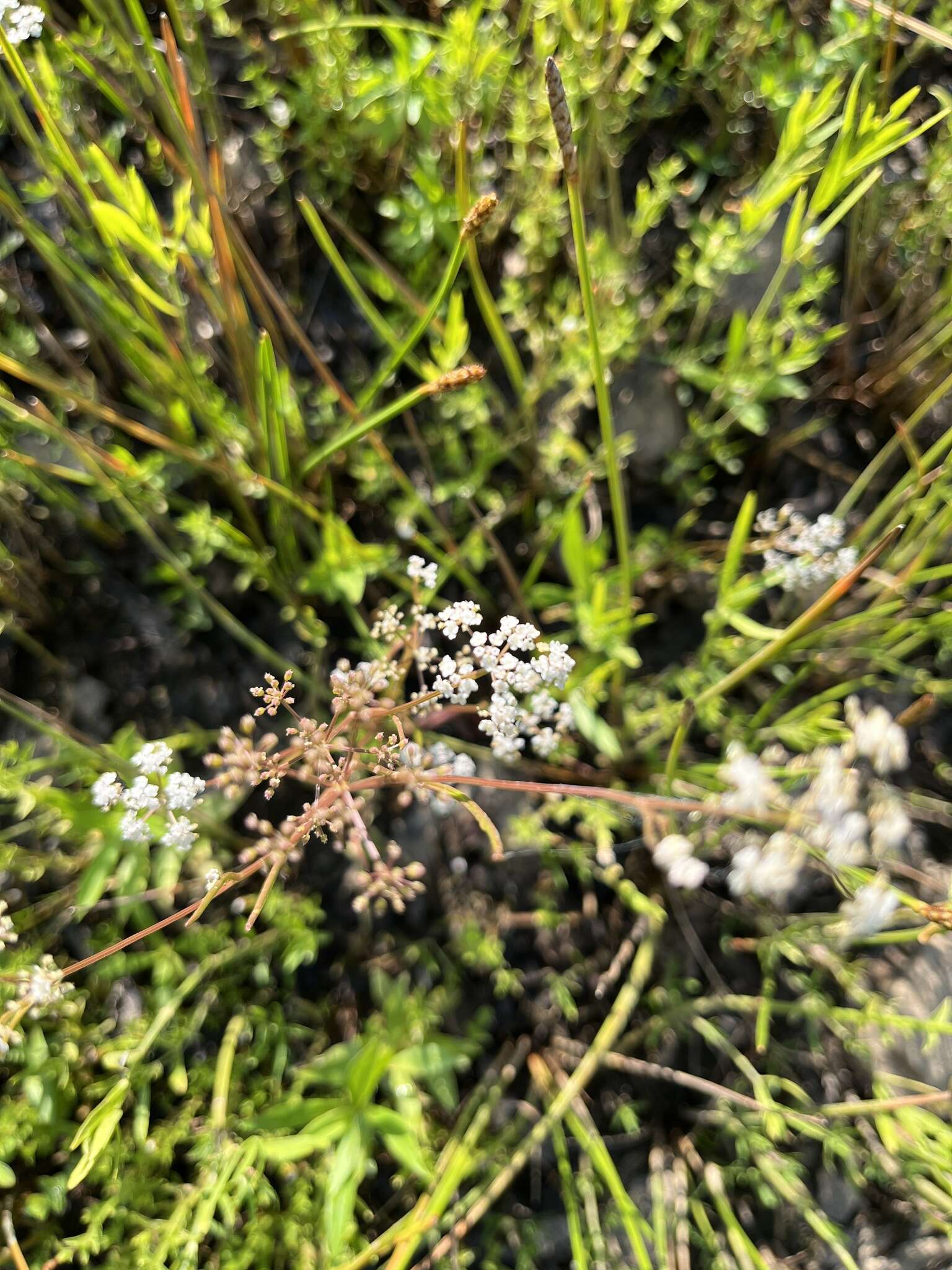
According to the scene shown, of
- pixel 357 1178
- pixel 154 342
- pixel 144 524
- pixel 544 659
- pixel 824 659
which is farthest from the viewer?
pixel 824 659

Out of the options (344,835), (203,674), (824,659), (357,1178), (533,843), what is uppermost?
(203,674)

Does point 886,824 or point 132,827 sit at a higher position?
point 132,827

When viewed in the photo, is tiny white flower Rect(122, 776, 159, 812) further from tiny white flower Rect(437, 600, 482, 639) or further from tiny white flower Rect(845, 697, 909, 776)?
tiny white flower Rect(845, 697, 909, 776)

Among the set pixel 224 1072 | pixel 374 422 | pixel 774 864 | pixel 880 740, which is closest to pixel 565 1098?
pixel 224 1072

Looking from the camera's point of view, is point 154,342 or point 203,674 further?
point 203,674

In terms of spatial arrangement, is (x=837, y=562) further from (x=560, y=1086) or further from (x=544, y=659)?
(x=560, y=1086)

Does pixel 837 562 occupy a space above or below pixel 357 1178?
above

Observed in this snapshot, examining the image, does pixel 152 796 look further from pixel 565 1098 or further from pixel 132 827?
pixel 565 1098

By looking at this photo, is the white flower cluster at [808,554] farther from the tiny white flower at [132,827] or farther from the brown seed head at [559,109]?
the tiny white flower at [132,827]

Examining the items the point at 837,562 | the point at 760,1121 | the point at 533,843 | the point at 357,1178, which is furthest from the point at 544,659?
the point at 760,1121
